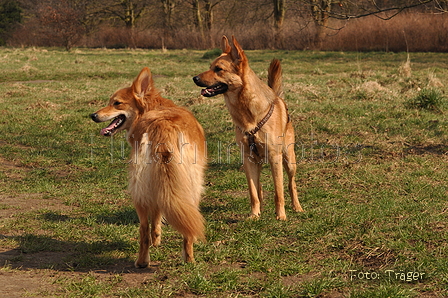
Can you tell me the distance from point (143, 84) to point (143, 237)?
173cm

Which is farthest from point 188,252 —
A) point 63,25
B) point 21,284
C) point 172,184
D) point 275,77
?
point 63,25

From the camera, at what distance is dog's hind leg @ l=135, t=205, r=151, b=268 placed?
4.32m

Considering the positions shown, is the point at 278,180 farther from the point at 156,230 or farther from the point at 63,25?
the point at 63,25

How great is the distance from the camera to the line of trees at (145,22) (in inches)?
1314

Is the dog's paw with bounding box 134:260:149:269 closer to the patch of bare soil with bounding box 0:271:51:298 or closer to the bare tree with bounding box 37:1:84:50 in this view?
the patch of bare soil with bounding box 0:271:51:298

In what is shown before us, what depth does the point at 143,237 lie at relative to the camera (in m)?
4.37

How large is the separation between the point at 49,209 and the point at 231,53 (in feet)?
9.94

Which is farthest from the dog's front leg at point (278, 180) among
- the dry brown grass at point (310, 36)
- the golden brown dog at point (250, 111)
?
the dry brown grass at point (310, 36)

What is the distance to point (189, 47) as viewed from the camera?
3469 cm

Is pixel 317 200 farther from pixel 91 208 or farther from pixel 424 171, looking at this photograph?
pixel 91 208

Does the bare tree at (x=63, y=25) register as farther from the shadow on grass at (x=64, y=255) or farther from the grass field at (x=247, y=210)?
the shadow on grass at (x=64, y=255)

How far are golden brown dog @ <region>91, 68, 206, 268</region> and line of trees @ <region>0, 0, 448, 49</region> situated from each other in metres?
26.8

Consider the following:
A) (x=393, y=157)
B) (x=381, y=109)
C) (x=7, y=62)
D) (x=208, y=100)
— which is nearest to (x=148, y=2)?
(x=7, y=62)

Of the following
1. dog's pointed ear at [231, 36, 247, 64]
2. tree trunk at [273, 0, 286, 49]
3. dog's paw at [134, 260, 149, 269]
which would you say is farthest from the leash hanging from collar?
tree trunk at [273, 0, 286, 49]
